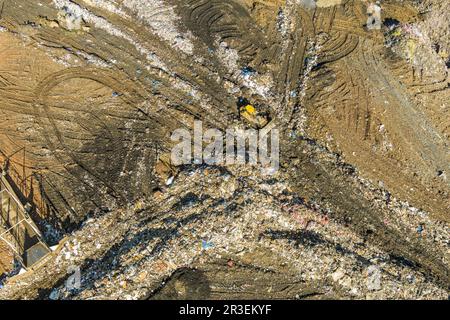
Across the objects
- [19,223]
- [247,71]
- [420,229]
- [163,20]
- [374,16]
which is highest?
[163,20]

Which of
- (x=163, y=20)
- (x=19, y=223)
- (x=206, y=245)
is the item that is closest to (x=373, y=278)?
(x=206, y=245)

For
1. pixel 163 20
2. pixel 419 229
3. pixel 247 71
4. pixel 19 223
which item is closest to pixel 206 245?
pixel 19 223

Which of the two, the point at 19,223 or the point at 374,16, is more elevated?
the point at 374,16

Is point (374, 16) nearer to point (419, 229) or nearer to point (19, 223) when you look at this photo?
point (419, 229)

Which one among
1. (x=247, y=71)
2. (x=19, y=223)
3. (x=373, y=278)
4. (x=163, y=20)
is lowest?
(x=373, y=278)

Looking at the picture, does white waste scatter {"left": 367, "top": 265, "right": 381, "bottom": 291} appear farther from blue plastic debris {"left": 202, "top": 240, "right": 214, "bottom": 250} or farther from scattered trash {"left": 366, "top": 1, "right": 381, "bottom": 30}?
scattered trash {"left": 366, "top": 1, "right": 381, "bottom": 30}

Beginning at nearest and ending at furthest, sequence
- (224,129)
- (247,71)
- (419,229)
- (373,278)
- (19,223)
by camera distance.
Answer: (373,278)
(19,223)
(419,229)
(224,129)
(247,71)

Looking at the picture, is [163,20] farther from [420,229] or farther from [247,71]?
[420,229]

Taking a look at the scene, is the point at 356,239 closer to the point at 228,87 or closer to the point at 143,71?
the point at 228,87

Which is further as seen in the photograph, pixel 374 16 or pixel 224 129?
pixel 374 16

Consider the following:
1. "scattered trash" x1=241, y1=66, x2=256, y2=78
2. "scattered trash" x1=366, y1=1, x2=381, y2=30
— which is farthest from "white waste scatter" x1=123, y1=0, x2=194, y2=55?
"scattered trash" x1=366, y1=1, x2=381, y2=30

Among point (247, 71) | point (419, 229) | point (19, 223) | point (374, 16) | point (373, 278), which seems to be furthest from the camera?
point (374, 16)
